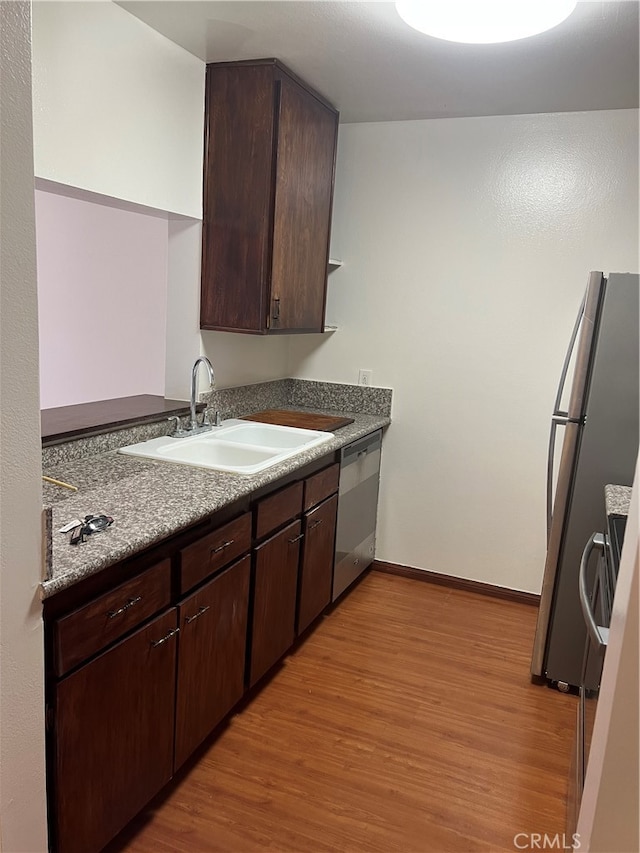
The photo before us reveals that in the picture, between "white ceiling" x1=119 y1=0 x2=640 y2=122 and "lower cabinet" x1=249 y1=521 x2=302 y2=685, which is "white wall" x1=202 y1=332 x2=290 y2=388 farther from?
"white ceiling" x1=119 y1=0 x2=640 y2=122

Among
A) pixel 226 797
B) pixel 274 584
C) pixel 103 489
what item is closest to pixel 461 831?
pixel 226 797

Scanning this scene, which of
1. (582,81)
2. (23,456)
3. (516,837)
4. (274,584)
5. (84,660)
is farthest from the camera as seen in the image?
(582,81)

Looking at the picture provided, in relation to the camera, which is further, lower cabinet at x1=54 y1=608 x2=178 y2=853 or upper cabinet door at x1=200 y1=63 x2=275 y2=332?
upper cabinet door at x1=200 y1=63 x2=275 y2=332

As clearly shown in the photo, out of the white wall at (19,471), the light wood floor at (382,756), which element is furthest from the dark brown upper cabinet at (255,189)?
the white wall at (19,471)

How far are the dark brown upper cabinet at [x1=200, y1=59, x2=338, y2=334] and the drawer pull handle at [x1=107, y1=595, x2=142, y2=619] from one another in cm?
147

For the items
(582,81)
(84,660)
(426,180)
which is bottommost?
(84,660)

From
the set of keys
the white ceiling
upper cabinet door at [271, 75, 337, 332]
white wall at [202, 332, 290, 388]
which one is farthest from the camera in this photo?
white wall at [202, 332, 290, 388]

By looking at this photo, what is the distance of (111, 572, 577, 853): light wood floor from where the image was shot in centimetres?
186

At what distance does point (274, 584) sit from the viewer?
243 cm

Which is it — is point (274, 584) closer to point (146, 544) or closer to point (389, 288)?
point (146, 544)

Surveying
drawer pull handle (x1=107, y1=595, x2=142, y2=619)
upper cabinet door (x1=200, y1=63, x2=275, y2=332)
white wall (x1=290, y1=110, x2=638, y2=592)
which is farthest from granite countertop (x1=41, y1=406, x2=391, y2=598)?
white wall (x1=290, y1=110, x2=638, y2=592)

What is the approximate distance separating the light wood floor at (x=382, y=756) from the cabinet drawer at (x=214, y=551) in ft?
2.19

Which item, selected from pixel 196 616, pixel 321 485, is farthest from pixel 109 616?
pixel 321 485

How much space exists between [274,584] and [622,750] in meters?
1.60
